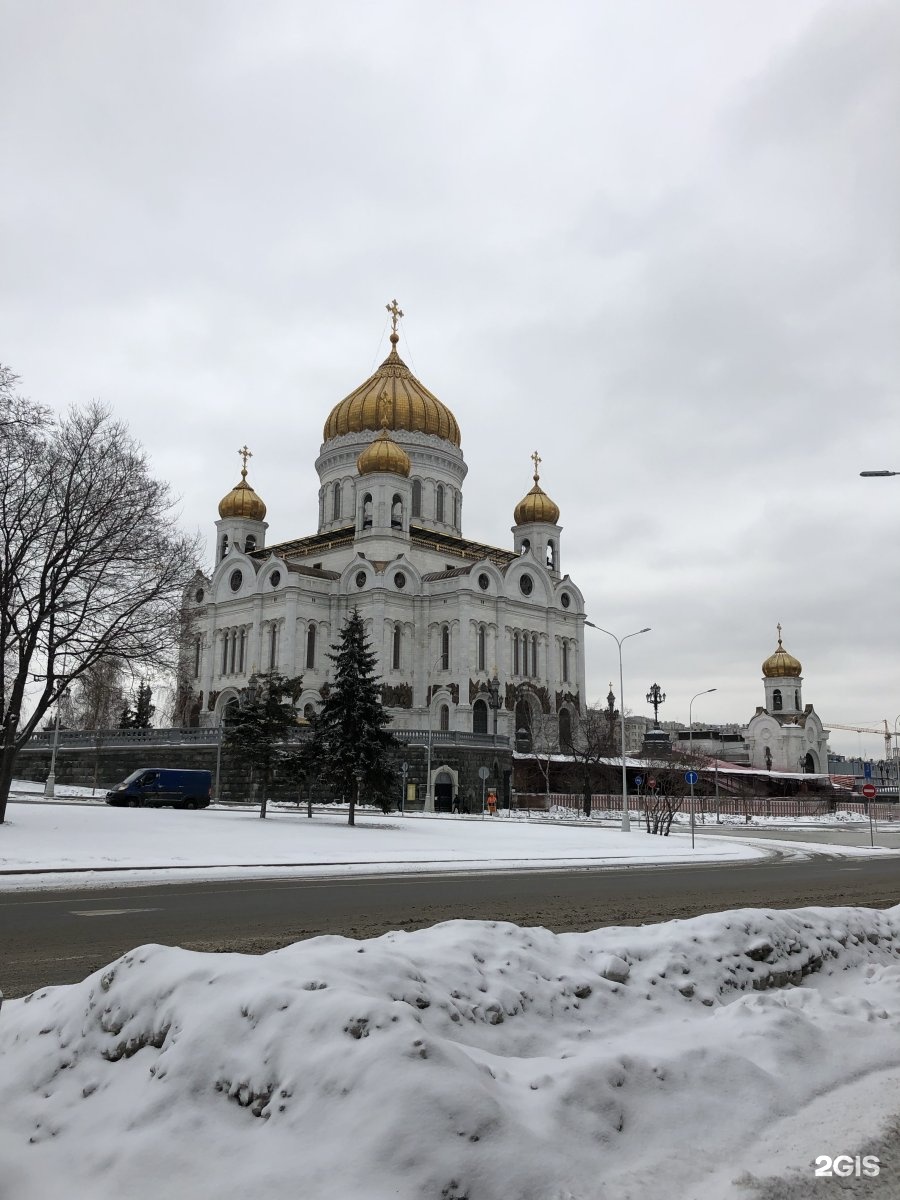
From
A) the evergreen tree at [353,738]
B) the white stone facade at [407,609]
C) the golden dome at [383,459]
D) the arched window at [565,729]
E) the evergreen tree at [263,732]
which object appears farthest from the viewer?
the arched window at [565,729]

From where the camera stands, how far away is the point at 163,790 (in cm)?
3703

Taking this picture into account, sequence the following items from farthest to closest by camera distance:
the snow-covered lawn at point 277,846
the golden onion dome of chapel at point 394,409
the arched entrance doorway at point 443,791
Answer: the golden onion dome of chapel at point 394,409, the arched entrance doorway at point 443,791, the snow-covered lawn at point 277,846

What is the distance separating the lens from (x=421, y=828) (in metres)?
31.9

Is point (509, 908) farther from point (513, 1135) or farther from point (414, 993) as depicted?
point (513, 1135)

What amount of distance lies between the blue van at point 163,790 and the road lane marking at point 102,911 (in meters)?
25.6

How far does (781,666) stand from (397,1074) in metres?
93.5

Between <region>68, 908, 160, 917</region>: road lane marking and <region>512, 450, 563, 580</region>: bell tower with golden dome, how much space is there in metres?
65.1

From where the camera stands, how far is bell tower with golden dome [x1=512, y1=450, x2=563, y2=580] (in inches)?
3000

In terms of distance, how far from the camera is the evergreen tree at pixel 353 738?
31875 mm

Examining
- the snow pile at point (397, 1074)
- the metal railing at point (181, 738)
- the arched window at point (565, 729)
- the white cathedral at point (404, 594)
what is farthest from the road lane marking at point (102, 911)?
the arched window at point (565, 729)

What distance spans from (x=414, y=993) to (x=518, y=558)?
66679 mm

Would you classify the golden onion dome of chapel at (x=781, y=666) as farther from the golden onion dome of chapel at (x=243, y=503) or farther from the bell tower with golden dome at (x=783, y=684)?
the golden onion dome of chapel at (x=243, y=503)

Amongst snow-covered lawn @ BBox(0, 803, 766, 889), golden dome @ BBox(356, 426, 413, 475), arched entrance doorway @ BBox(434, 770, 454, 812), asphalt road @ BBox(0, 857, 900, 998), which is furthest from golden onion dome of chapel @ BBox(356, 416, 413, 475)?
asphalt road @ BBox(0, 857, 900, 998)

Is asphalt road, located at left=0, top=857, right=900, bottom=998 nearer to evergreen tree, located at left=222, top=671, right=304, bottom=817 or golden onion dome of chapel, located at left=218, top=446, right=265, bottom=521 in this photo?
evergreen tree, located at left=222, top=671, right=304, bottom=817
